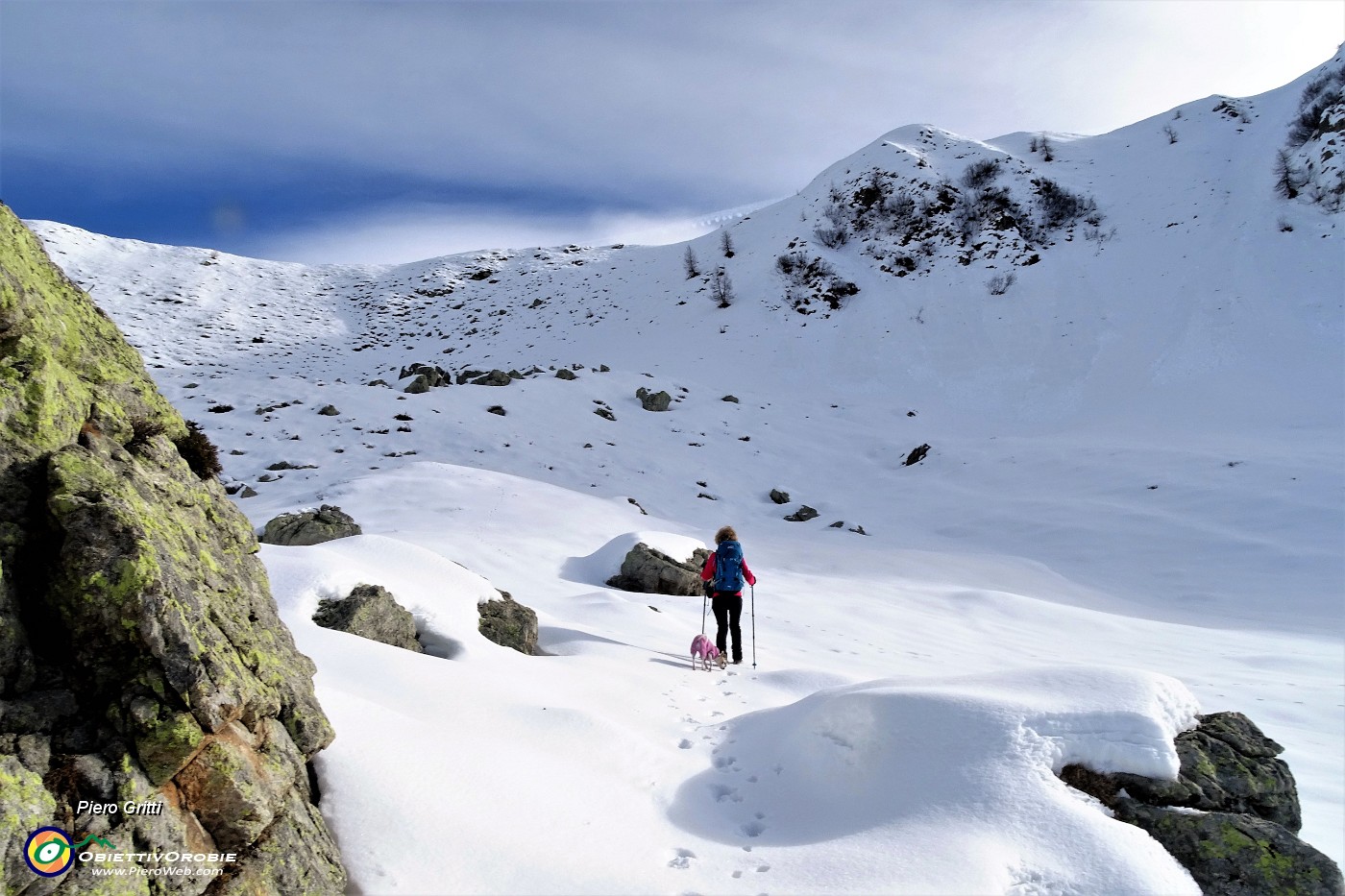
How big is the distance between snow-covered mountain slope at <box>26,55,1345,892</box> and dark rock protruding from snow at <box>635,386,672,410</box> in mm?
575

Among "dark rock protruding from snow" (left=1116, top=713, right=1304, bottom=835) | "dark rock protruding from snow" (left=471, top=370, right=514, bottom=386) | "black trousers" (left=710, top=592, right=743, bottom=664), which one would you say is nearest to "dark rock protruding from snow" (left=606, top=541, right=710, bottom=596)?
"black trousers" (left=710, top=592, right=743, bottom=664)

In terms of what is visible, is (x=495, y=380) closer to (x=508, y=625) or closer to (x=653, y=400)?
(x=653, y=400)

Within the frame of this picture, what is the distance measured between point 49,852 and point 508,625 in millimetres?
5797

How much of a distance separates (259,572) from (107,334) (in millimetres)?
1613

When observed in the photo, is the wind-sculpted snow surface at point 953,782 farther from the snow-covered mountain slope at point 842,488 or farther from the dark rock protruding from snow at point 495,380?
the dark rock protruding from snow at point 495,380

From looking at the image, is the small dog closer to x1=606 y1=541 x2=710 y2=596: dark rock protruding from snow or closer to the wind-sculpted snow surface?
the wind-sculpted snow surface

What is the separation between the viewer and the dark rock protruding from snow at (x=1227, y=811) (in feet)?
12.9

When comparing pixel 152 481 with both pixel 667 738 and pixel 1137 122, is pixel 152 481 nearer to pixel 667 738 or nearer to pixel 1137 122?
pixel 667 738

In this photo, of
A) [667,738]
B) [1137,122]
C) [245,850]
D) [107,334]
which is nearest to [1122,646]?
[667,738]

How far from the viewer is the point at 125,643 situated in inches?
108

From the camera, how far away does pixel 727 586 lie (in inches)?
362

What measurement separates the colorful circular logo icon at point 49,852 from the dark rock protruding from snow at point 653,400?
26296mm

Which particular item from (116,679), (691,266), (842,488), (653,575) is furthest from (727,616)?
(691,266)

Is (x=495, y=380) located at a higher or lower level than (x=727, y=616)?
higher
